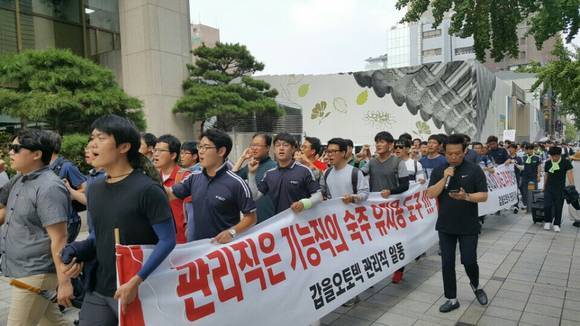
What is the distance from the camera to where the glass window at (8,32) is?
44.7 feet

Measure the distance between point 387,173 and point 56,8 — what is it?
49.4ft

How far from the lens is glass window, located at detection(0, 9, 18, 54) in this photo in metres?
13.6

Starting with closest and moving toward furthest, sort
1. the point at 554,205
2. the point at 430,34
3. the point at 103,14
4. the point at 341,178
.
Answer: the point at 341,178 → the point at 554,205 → the point at 103,14 → the point at 430,34

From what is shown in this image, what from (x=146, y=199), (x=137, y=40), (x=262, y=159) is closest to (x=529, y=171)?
(x=262, y=159)

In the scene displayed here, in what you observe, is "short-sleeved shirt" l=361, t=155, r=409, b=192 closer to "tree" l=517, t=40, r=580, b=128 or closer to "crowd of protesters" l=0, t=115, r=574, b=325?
"crowd of protesters" l=0, t=115, r=574, b=325

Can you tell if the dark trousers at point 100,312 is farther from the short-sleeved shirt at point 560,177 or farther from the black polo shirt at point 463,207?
the short-sleeved shirt at point 560,177

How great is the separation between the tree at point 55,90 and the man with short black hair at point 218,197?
27.8ft

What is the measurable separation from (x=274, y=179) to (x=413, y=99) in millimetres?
26626

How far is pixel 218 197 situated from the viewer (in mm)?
3121

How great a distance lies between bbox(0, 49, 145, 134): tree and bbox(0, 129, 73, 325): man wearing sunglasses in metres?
8.33

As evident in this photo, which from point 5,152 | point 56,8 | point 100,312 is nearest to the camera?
point 100,312

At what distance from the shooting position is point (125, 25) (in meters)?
16.8

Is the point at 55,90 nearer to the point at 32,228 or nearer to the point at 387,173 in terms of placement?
the point at 387,173

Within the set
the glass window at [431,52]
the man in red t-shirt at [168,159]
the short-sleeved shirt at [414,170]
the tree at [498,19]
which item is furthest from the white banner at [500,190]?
the glass window at [431,52]
